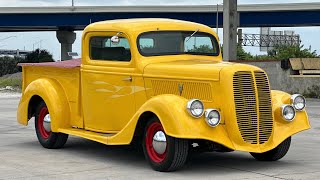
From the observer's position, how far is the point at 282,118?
8.76 meters

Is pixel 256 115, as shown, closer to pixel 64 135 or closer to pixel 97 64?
pixel 97 64

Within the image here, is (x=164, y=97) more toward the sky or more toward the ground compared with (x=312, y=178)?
more toward the sky

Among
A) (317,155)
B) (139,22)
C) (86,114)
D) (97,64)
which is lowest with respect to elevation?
(317,155)

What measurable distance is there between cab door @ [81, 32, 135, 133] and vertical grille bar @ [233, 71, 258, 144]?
170 cm

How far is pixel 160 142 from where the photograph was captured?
27.3ft

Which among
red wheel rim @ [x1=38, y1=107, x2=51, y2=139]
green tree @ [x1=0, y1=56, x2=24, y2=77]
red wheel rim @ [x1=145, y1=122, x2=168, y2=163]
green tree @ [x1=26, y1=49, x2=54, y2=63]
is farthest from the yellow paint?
green tree @ [x1=0, y1=56, x2=24, y2=77]

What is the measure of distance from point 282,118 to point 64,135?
3.76 metres

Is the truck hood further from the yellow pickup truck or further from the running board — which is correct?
the running board

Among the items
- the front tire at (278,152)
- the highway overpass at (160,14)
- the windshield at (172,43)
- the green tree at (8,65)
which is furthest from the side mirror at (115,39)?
the green tree at (8,65)

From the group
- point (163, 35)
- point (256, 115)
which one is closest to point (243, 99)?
point (256, 115)

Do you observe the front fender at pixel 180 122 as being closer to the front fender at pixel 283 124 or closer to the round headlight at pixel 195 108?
the round headlight at pixel 195 108

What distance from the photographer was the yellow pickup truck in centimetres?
812

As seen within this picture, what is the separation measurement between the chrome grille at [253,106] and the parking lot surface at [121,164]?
51cm

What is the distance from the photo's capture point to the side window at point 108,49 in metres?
9.52
